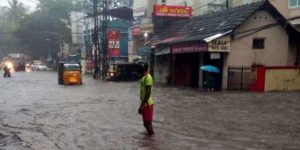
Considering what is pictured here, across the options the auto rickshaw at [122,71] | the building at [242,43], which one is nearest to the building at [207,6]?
the auto rickshaw at [122,71]

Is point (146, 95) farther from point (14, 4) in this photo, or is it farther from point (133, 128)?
point (14, 4)

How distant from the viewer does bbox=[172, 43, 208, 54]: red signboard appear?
86.6 feet

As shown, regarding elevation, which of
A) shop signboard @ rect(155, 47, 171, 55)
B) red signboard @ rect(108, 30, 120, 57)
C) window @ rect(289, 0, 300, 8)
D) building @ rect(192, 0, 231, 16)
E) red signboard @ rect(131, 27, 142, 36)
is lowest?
shop signboard @ rect(155, 47, 171, 55)

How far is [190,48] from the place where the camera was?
92.5 ft

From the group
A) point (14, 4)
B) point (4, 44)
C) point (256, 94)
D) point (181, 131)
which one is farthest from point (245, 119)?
point (14, 4)

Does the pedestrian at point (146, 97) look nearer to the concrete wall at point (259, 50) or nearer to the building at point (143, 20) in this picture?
Answer: the concrete wall at point (259, 50)

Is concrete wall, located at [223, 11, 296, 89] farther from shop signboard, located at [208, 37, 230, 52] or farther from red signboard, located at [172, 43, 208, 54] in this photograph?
red signboard, located at [172, 43, 208, 54]

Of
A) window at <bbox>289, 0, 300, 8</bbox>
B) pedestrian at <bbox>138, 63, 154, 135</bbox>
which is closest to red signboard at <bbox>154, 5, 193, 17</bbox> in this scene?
window at <bbox>289, 0, 300, 8</bbox>

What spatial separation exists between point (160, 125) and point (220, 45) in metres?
14.1

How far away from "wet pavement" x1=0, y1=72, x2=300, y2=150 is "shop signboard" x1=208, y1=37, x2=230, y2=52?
578 cm

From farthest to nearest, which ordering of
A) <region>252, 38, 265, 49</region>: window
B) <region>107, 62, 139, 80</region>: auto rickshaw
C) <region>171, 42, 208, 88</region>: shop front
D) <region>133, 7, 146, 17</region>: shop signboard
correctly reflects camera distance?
1. <region>133, 7, 146, 17</region>: shop signboard
2. <region>107, 62, 139, 80</region>: auto rickshaw
3. <region>171, 42, 208, 88</region>: shop front
4. <region>252, 38, 265, 49</region>: window

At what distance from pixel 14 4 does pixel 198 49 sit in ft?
324

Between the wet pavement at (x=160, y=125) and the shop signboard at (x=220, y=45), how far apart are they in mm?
5782

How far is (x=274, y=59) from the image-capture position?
28.1 meters
